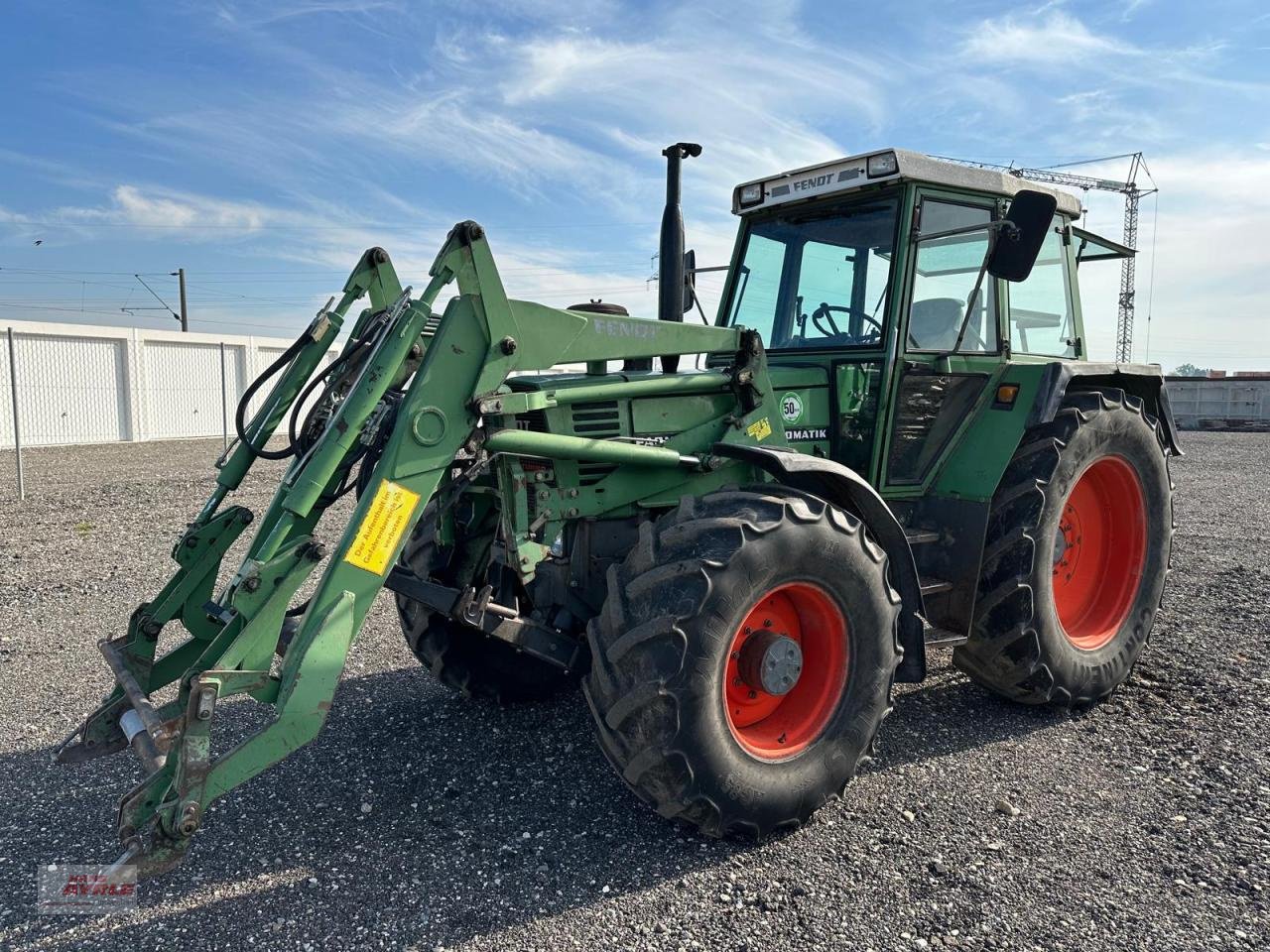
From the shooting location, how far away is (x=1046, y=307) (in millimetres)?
5078

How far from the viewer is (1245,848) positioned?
3166 mm

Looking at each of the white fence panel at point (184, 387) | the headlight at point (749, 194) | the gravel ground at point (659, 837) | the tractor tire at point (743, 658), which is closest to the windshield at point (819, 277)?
the headlight at point (749, 194)

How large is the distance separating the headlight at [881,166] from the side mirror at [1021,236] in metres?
0.61

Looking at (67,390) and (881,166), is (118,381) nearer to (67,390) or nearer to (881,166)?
(67,390)

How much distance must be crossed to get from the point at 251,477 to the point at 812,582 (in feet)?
43.2

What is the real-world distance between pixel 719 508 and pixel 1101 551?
2.98 metres

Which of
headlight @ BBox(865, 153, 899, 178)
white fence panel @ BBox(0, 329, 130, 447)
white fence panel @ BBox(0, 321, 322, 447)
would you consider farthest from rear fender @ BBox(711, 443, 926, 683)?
white fence panel @ BBox(0, 329, 130, 447)

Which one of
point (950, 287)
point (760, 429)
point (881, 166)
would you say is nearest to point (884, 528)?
point (760, 429)

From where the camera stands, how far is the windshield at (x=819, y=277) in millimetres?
4398

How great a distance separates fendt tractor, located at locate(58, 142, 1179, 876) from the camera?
3008 millimetres

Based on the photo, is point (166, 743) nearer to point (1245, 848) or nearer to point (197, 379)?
point (1245, 848)

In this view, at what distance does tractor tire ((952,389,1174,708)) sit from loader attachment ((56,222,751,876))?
4.72 ft

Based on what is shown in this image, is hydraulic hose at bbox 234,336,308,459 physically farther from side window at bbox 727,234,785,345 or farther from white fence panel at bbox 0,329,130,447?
white fence panel at bbox 0,329,130,447

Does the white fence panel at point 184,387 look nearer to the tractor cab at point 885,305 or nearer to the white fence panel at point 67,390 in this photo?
the white fence panel at point 67,390
